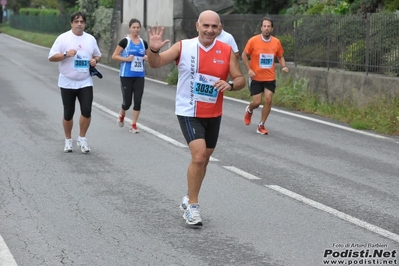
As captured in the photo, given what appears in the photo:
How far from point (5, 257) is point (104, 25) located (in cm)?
3179

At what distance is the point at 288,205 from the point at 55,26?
186 ft

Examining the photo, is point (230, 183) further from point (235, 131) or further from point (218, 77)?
point (235, 131)

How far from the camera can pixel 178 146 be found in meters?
12.4

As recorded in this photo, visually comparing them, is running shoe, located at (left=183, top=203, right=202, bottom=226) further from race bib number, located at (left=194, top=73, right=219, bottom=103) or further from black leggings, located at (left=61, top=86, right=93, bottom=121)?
black leggings, located at (left=61, top=86, right=93, bottom=121)

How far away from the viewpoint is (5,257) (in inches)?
256

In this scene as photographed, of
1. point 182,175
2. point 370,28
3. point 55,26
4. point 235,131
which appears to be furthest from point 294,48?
point 55,26

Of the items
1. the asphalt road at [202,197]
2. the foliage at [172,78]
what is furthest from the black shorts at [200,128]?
the foliage at [172,78]

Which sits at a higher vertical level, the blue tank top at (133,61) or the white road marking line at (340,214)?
the blue tank top at (133,61)

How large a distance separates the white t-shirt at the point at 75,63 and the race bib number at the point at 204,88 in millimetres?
4186

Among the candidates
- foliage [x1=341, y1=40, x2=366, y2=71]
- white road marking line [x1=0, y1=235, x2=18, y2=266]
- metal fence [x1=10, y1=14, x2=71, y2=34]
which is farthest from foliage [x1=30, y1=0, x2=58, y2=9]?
white road marking line [x1=0, y1=235, x2=18, y2=266]

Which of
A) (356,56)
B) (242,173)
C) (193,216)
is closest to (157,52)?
(193,216)

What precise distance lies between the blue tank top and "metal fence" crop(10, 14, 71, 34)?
43.1 m

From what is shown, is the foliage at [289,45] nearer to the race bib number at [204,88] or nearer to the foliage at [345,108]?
the foliage at [345,108]

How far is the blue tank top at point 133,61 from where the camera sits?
14.0 m
